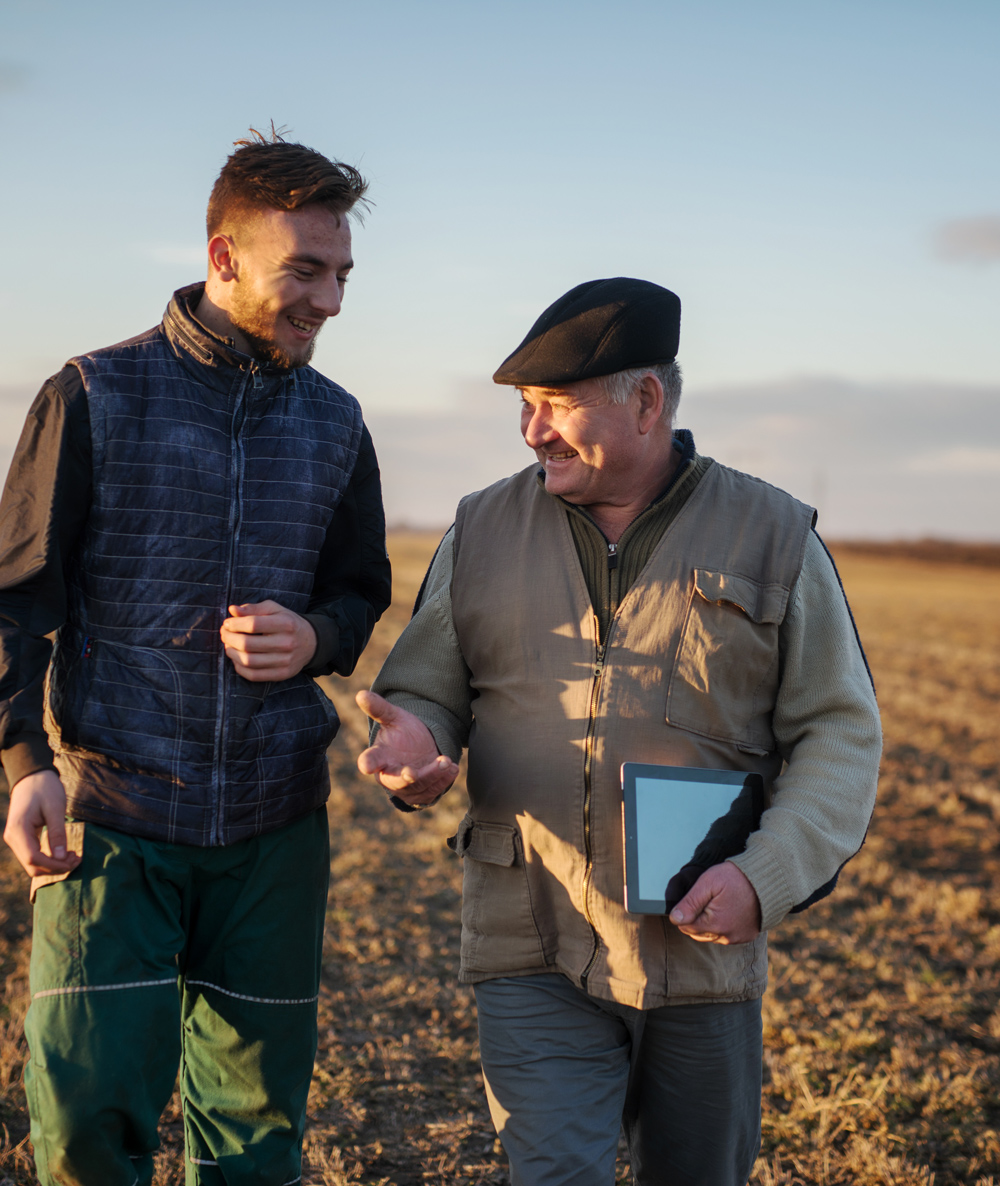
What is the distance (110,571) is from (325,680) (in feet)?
39.3

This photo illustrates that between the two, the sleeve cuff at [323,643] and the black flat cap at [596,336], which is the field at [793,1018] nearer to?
the sleeve cuff at [323,643]

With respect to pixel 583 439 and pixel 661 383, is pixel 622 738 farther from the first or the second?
pixel 661 383

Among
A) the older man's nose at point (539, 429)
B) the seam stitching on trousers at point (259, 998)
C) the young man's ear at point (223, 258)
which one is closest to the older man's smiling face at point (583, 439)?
the older man's nose at point (539, 429)

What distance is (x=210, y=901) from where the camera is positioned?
2.72 meters

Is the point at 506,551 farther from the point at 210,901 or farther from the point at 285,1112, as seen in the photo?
the point at 285,1112

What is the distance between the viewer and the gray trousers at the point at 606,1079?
8.61ft

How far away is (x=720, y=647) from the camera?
268cm

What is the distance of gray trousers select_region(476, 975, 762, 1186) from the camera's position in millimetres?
2625

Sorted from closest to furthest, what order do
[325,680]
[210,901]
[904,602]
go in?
1. [210,901]
2. [325,680]
3. [904,602]

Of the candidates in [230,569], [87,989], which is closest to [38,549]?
[230,569]

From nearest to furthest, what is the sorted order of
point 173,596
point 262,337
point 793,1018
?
point 173,596
point 262,337
point 793,1018

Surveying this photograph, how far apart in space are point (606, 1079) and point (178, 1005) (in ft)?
3.47

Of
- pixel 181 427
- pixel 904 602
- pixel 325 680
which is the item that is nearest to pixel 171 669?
pixel 181 427

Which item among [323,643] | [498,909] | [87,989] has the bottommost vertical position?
[87,989]
